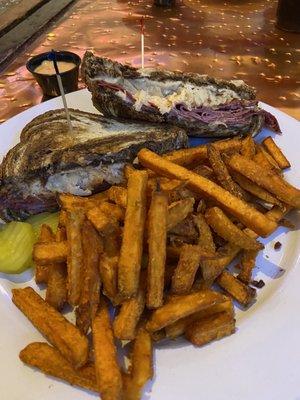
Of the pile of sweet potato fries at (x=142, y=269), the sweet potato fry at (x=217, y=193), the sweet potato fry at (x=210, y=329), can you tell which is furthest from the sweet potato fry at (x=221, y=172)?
the sweet potato fry at (x=210, y=329)

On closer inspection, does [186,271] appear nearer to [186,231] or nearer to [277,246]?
[186,231]

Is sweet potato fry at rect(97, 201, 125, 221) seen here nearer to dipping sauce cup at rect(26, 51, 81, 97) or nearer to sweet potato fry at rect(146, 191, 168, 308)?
sweet potato fry at rect(146, 191, 168, 308)

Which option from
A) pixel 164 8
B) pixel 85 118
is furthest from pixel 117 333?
pixel 164 8

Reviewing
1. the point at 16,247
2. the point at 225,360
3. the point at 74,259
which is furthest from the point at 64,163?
the point at 225,360

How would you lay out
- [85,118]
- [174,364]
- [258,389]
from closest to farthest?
[258,389] → [174,364] → [85,118]

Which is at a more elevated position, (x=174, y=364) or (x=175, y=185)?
(x=175, y=185)

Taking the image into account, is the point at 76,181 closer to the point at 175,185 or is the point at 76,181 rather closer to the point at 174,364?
the point at 175,185

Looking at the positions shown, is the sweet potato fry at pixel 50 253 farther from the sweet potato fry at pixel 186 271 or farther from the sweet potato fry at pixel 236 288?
the sweet potato fry at pixel 236 288
